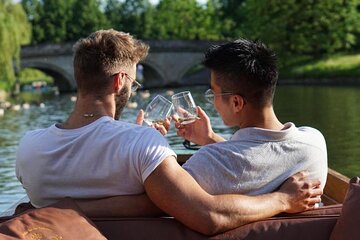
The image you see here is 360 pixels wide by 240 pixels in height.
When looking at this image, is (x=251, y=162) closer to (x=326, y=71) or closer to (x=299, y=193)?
(x=299, y=193)

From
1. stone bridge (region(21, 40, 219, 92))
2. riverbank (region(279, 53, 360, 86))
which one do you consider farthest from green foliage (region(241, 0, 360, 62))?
stone bridge (region(21, 40, 219, 92))

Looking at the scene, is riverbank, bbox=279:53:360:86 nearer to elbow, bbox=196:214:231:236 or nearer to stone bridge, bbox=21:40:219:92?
stone bridge, bbox=21:40:219:92

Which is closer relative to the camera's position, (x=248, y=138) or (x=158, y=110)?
(x=248, y=138)

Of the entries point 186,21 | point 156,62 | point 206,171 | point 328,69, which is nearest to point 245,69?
point 206,171

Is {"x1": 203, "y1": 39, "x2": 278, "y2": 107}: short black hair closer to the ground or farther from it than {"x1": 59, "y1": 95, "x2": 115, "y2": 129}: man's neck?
farther from it

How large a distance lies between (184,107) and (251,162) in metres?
0.66

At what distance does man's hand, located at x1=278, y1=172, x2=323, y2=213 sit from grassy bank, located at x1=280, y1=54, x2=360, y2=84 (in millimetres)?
30125

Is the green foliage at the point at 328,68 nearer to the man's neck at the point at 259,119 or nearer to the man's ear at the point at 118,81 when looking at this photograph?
the man's neck at the point at 259,119

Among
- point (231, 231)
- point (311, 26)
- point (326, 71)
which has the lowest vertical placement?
point (326, 71)

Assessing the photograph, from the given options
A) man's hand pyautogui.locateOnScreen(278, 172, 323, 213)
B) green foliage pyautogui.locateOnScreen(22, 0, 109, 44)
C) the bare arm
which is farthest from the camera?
green foliage pyautogui.locateOnScreen(22, 0, 109, 44)

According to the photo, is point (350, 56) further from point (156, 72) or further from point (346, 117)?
point (346, 117)

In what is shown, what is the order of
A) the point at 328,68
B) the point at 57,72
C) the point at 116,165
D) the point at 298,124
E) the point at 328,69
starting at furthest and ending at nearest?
the point at 57,72 < the point at 328,68 < the point at 328,69 < the point at 298,124 < the point at 116,165

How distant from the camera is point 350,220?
6.91ft

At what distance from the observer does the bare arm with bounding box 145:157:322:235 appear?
7.14 feet
